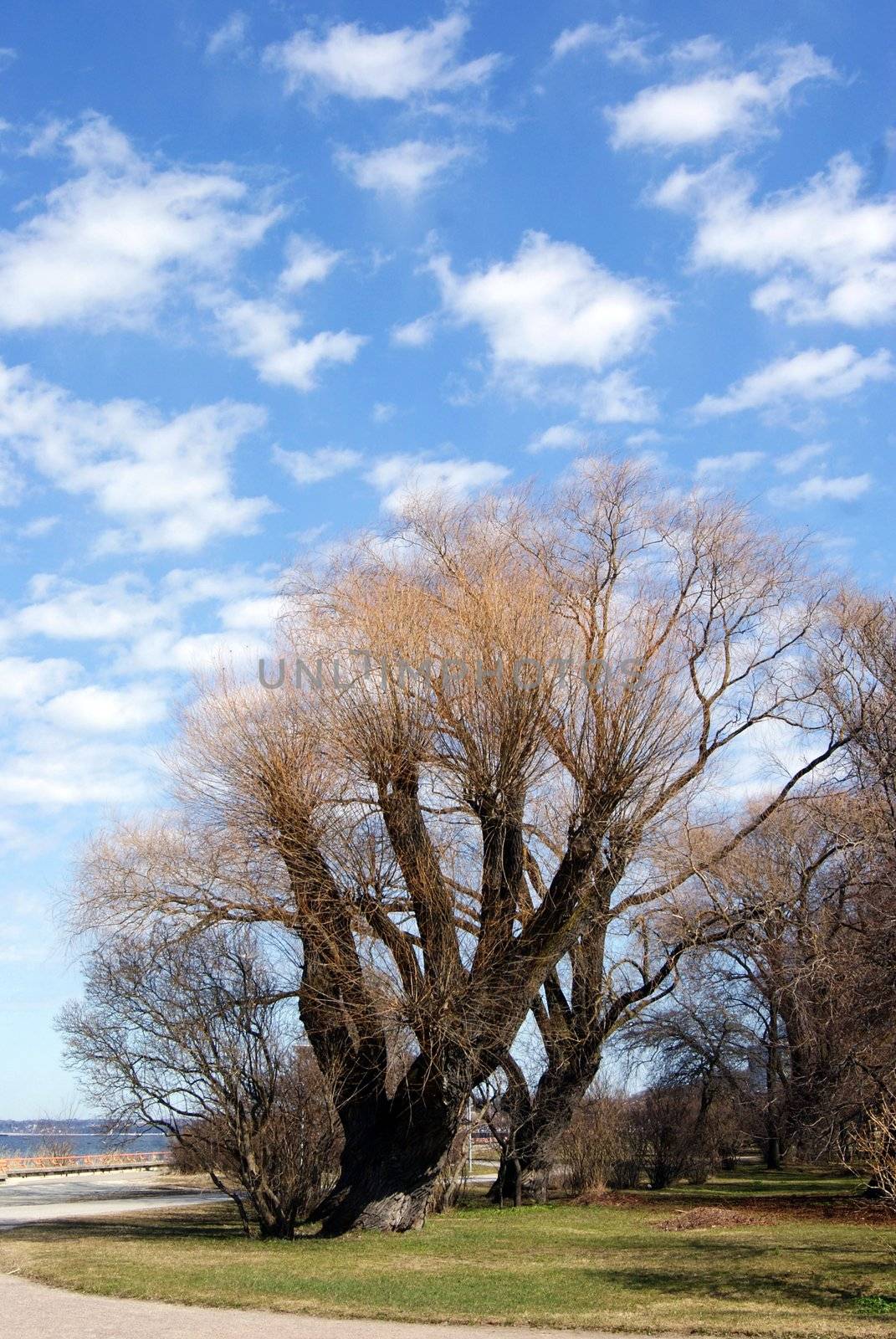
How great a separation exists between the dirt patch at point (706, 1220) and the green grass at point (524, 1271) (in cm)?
27

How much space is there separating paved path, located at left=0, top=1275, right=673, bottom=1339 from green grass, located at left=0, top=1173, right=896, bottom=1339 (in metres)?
0.38

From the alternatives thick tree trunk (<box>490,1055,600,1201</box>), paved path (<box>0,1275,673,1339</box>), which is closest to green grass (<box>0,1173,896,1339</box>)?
paved path (<box>0,1275,673,1339</box>)

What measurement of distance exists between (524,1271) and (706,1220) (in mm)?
7041

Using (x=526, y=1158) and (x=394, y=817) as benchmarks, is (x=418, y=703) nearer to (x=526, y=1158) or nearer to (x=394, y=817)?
(x=394, y=817)

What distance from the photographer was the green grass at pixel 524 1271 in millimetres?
9641

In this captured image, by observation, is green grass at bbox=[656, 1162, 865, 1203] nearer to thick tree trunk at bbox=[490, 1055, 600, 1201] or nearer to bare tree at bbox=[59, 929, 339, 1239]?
thick tree trunk at bbox=[490, 1055, 600, 1201]

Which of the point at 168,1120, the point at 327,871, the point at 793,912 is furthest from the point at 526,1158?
the point at 327,871

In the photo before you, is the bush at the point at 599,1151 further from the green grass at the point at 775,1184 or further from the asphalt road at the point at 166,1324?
the asphalt road at the point at 166,1324

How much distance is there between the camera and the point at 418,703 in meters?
15.3

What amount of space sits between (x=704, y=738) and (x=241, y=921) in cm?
928

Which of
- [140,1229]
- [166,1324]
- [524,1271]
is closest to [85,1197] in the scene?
[140,1229]

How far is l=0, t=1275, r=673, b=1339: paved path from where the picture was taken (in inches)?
348

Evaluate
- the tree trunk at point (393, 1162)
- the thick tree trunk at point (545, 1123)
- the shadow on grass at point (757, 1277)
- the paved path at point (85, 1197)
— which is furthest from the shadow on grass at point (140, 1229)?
the shadow on grass at point (757, 1277)

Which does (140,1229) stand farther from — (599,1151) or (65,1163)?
(65,1163)
